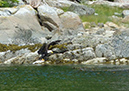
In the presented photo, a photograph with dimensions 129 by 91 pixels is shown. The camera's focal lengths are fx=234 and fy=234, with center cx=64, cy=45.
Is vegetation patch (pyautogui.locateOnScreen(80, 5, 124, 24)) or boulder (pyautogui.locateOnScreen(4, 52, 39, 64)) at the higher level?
vegetation patch (pyautogui.locateOnScreen(80, 5, 124, 24))

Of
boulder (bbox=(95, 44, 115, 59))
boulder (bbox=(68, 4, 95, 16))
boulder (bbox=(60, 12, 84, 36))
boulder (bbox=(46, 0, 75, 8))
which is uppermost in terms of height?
boulder (bbox=(46, 0, 75, 8))

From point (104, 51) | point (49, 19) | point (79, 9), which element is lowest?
point (104, 51)

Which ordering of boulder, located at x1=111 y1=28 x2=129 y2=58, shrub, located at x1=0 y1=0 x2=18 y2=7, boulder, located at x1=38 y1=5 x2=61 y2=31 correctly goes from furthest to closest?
shrub, located at x1=0 y1=0 x2=18 y2=7, boulder, located at x1=38 y1=5 x2=61 y2=31, boulder, located at x1=111 y1=28 x2=129 y2=58

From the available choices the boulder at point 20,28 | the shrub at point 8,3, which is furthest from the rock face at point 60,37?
the shrub at point 8,3

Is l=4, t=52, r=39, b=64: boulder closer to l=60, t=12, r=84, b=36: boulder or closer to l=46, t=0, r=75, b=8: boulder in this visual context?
l=60, t=12, r=84, b=36: boulder

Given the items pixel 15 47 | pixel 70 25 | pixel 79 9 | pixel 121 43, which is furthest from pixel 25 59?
pixel 79 9

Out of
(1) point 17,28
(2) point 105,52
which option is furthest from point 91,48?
(1) point 17,28

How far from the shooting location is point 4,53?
35.9 m

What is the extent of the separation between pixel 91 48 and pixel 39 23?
15.4 metres

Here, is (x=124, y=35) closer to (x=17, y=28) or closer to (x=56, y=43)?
(x=56, y=43)

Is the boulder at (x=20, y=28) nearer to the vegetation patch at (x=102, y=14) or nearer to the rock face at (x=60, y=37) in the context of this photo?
the rock face at (x=60, y=37)

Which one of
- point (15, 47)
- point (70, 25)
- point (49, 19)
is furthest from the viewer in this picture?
point (70, 25)

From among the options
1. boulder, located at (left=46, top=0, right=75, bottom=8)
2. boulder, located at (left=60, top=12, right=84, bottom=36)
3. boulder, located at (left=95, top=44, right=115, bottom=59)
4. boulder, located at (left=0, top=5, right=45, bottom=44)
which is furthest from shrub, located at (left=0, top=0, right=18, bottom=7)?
boulder, located at (left=95, top=44, right=115, bottom=59)

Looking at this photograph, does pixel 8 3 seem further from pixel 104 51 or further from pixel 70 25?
A: pixel 104 51
